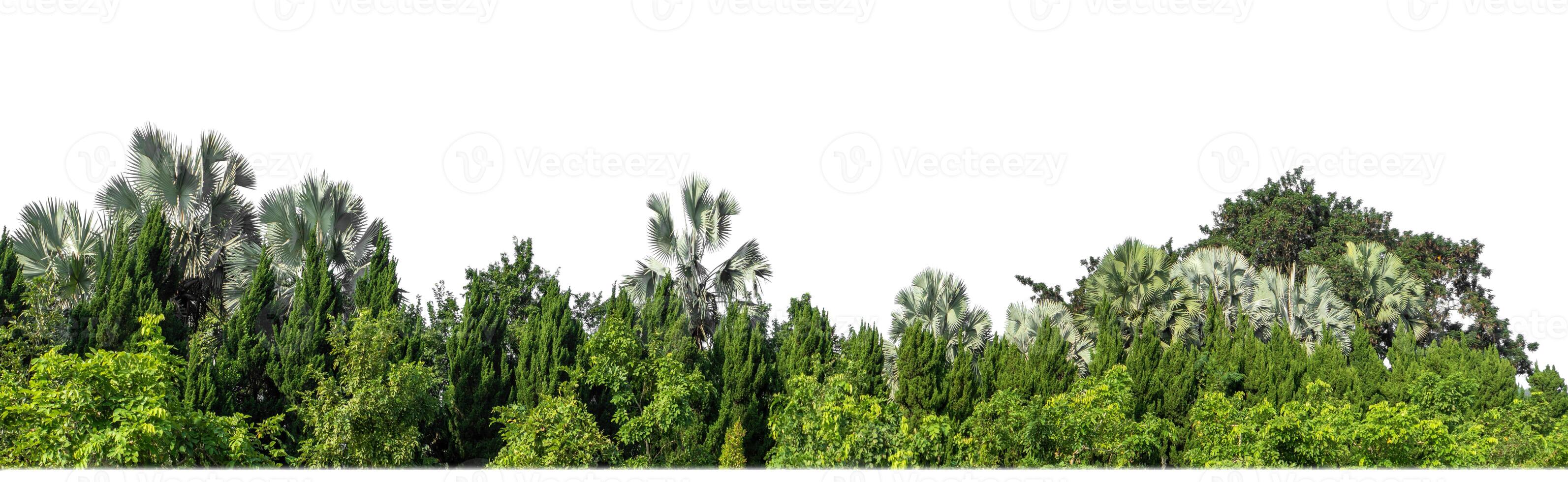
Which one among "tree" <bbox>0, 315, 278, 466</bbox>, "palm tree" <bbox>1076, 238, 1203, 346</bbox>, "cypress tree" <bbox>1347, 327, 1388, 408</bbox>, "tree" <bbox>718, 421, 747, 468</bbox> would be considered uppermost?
"palm tree" <bbox>1076, 238, 1203, 346</bbox>

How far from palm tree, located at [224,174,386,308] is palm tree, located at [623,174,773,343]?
23.8 feet

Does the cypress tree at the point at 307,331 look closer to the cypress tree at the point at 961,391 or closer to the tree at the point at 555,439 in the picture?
the tree at the point at 555,439

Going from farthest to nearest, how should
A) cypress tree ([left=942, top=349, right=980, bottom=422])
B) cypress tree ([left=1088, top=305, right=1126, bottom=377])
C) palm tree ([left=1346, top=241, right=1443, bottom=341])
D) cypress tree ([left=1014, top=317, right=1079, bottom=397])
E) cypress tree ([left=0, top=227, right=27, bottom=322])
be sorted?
1. palm tree ([left=1346, top=241, right=1443, bottom=341])
2. cypress tree ([left=1088, top=305, right=1126, bottom=377])
3. cypress tree ([left=1014, top=317, right=1079, bottom=397])
4. cypress tree ([left=942, top=349, right=980, bottom=422])
5. cypress tree ([left=0, top=227, right=27, bottom=322])

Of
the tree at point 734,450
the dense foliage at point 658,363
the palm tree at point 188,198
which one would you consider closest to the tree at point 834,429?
the dense foliage at point 658,363

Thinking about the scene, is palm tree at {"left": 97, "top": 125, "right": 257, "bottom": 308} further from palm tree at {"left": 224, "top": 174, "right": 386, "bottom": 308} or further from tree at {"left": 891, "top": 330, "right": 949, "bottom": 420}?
tree at {"left": 891, "top": 330, "right": 949, "bottom": 420}

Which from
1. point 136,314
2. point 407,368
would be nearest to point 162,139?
Answer: point 136,314

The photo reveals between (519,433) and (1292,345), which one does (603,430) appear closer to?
(519,433)

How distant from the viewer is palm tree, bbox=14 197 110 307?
24.0 meters

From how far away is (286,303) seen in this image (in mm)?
26828

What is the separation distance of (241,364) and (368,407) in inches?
279

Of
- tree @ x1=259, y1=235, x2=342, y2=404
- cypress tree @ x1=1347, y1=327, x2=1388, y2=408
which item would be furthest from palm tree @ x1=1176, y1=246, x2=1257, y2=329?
tree @ x1=259, y1=235, x2=342, y2=404

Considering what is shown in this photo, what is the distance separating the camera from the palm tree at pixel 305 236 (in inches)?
1037

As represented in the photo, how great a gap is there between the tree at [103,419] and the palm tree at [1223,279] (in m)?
31.5
